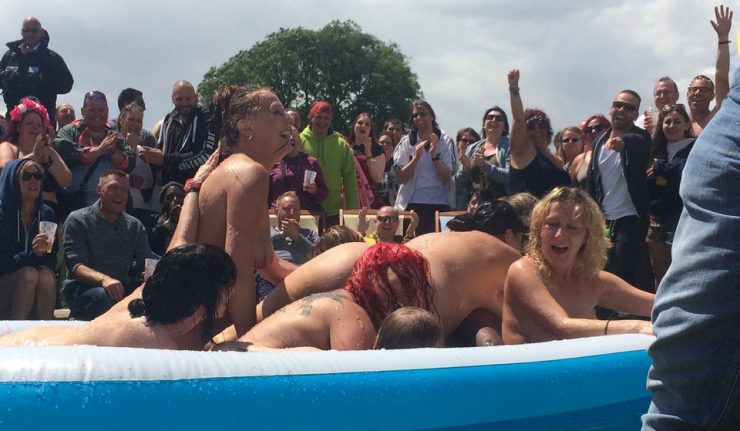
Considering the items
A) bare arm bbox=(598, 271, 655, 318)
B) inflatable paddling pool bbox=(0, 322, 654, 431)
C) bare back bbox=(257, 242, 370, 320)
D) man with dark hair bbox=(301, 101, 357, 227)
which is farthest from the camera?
man with dark hair bbox=(301, 101, 357, 227)

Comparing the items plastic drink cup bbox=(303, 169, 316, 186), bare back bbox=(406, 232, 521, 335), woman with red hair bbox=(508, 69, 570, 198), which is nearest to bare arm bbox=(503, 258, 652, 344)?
bare back bbox=(406, 232, 521, 335)

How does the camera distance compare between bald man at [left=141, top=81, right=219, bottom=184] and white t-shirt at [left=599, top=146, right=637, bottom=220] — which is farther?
bald man at [left=141, top=81, right=219, bottom=184]

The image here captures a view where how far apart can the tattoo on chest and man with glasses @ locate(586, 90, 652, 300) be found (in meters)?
3.44

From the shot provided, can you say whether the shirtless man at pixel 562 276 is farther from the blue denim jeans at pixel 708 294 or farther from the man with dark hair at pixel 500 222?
the blue denim jeans at pixel 708 294

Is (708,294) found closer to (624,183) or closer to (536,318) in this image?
(536,318)

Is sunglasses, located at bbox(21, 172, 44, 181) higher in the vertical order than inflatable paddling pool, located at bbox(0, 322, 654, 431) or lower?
higher

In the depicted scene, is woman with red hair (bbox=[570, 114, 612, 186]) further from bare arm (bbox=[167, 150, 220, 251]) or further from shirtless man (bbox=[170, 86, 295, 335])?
bare arm (bbox=[167, 150, 220, 251])

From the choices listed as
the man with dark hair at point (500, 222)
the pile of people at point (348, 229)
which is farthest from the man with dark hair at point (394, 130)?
the man with dark hair at point (500, 222)

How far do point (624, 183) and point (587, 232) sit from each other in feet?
8.87

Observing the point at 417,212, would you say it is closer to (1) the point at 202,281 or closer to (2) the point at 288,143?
(2) the point at 288,143

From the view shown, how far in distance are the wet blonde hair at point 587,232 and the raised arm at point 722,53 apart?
2.84m

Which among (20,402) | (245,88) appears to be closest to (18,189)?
(245,88)

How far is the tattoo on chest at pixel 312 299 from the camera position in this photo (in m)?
3.47

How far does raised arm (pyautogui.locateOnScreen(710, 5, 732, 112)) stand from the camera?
21.0 feet
